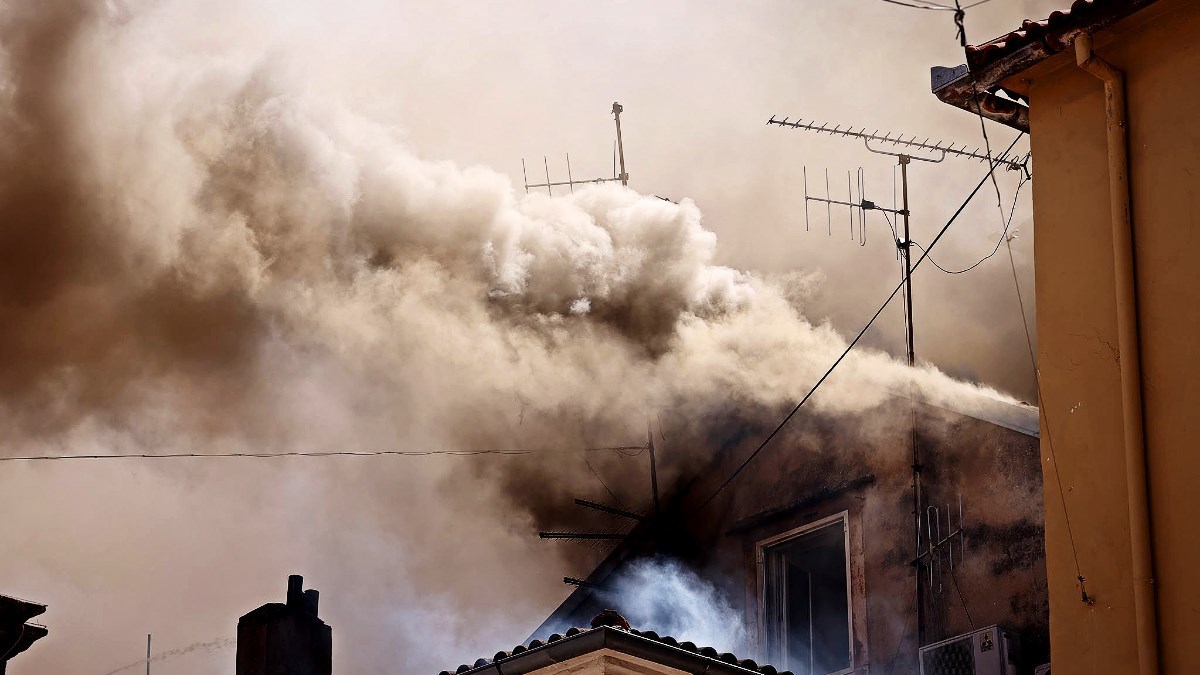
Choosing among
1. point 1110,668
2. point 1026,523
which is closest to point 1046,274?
point 1110,668

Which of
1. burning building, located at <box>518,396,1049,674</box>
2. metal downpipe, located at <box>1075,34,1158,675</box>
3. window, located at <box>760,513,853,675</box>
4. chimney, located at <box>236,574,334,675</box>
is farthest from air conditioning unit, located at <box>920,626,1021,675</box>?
chimney, located at <box>236,574,334,675</box>

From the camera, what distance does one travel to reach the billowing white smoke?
15.9m

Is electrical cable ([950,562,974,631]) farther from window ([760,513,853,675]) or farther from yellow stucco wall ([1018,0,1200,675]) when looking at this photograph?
yellow stucco wall ([1018,0,1200,675])

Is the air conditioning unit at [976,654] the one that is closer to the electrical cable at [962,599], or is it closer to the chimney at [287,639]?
the electrical cable at [962,599]

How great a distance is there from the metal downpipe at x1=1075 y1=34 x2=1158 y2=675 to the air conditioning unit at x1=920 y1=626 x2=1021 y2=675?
13.6 feet

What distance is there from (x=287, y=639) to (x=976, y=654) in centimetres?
542

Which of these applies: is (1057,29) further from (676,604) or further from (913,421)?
(676,604)

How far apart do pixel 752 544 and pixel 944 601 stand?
2911 millimetres

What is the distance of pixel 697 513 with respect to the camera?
675 inches

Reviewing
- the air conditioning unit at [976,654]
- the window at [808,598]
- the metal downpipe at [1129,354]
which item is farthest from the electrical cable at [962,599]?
the metal downpipe at [1129,354]

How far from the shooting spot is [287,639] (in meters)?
13.0

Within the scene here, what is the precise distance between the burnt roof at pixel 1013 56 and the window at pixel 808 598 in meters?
5.90

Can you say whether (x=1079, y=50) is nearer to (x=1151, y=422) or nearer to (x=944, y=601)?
(x=1151, y=422)

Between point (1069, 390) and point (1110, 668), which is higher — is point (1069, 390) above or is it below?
above
